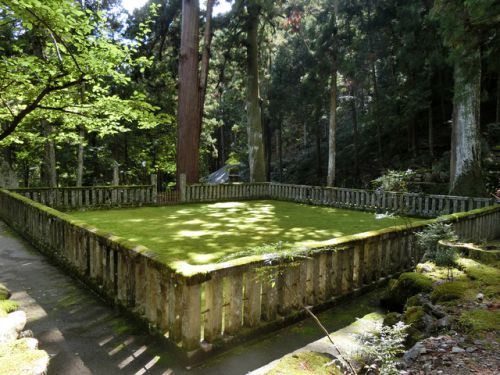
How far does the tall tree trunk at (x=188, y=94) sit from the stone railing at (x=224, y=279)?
10110mm

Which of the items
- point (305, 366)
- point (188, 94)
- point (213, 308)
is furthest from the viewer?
point (188, 94)

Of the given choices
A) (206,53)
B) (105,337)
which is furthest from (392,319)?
(206,53)

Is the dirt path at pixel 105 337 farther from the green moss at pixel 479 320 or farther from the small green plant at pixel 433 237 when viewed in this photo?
the small green plant at pixel 433 237

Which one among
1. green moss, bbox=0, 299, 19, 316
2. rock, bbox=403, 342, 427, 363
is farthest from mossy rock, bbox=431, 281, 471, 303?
green moss, bbox=0, 299, 19, 316

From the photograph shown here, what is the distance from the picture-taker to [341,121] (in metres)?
35.0

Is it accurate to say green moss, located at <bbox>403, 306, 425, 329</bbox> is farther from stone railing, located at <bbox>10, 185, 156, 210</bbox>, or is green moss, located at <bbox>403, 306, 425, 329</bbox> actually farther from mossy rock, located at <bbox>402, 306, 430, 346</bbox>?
stone railing, located at <bbox>10, 185, 156, 210</bbox>

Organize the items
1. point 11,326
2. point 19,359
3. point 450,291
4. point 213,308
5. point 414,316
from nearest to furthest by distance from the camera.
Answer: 1. point 19,359
2. point 11,326
3. point 213,308
4. point 414,316
5. point 450,291

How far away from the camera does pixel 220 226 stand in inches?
381

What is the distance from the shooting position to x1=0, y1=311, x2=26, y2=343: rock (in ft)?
8.80

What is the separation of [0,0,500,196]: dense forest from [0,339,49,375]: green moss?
5.62 meters

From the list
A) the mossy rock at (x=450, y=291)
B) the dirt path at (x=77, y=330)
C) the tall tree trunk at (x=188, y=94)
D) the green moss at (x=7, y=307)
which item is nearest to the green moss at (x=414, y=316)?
the mossy rock at (x=450, y=291)

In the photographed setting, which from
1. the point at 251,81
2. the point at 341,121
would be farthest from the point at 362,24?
the point at 341,121

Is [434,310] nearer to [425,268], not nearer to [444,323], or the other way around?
[444,323]

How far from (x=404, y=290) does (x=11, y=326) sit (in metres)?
4.28
